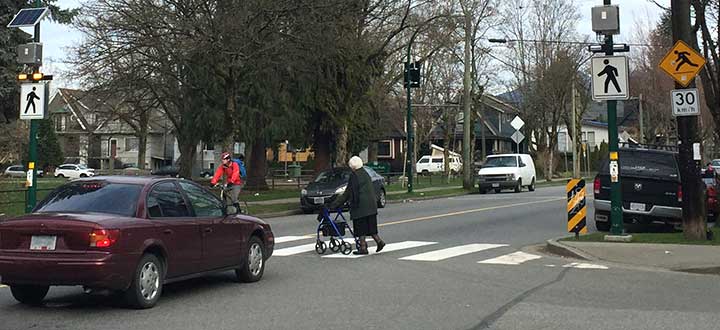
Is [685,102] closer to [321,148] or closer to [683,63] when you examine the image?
[683,63]

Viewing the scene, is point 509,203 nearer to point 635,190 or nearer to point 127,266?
point 635,190

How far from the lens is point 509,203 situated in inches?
1089

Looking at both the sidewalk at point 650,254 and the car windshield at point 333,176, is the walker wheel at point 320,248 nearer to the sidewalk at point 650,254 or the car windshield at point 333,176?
the sidewalk at point 650,254

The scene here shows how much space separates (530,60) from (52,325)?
50247 millimetres

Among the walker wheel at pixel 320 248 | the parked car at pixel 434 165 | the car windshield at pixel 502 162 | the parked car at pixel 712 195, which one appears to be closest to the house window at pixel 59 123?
the parked car at pixel 434 165

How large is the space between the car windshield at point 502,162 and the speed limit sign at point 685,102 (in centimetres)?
2385

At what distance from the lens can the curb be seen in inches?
513

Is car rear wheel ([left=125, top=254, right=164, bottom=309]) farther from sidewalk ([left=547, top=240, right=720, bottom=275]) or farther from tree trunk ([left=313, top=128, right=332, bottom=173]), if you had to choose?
tree trunk ([left=313, top=128, right=332, bottom=173])

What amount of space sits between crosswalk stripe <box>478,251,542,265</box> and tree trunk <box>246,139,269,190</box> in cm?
2407

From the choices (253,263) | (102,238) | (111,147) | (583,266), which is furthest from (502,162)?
(111,147)

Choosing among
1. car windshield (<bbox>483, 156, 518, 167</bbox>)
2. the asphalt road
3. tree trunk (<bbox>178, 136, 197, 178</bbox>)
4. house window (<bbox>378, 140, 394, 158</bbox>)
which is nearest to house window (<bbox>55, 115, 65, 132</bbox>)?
house window (<bbox>378, 140, 394, 158</bbox>)

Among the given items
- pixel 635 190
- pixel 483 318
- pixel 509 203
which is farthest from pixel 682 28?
Result: pixel 509 203

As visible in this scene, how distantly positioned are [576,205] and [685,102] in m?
3.00

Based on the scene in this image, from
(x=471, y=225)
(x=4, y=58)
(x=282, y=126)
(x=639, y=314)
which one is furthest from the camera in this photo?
(x=282, y=126)
